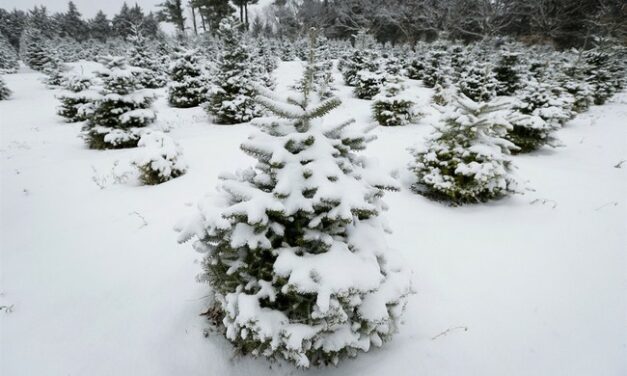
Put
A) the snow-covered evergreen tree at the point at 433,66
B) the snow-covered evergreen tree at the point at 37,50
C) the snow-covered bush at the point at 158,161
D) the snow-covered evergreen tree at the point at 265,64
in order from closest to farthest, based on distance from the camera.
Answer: the snow-covered bush at the point at 158,161
the snow-covered evergreen tree at the point at 265,64
the snow-covered evergreen tree at the point at 433,66
the snow-covered evergreen tree at the point at 37,50

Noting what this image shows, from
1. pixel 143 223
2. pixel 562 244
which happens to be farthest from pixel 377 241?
pixel 143 223

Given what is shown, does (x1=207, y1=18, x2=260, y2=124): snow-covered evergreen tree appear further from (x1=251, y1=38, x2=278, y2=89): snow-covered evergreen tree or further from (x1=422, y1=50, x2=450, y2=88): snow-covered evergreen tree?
(x1=422, y1=50, x2=450, y2=88): snow-covered evergreen tree

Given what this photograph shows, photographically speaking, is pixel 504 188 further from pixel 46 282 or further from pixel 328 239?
pixel 46 282

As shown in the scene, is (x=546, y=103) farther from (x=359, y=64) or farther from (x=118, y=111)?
(x=118, y=111)

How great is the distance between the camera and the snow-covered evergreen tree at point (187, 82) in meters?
11.9

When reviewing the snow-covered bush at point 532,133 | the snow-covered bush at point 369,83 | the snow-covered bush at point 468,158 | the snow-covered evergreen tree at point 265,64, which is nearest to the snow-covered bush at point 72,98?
the snow-covered evergreen tree at point 265,64

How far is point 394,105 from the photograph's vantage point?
9461mm

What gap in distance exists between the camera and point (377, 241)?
2.23 m

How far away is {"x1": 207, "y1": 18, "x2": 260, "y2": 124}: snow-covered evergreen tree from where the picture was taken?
32.3 ft

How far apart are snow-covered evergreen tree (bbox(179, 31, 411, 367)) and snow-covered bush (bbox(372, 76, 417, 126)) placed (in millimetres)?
7674

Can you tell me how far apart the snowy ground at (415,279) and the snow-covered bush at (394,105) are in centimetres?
373

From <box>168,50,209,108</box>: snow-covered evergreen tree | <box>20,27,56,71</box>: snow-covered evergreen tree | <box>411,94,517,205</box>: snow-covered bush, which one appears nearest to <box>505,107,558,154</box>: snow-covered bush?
<box>411,94,517,205</box>: snow-covered bush

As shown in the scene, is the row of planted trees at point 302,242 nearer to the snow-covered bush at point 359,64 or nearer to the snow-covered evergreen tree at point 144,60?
the snow-covered evergreen tree at point 144,60

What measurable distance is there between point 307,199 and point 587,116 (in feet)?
49.5
